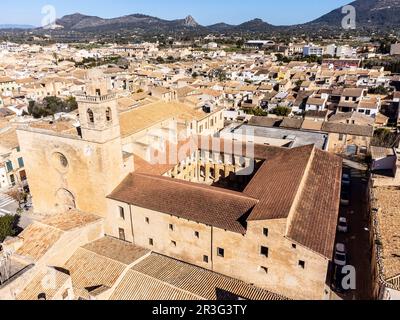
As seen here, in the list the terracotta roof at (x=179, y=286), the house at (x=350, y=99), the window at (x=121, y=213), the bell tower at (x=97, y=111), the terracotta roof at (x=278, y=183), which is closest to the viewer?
the terracotta roof at (x=179, y=286)

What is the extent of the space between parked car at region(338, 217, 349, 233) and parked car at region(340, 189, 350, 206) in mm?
3889

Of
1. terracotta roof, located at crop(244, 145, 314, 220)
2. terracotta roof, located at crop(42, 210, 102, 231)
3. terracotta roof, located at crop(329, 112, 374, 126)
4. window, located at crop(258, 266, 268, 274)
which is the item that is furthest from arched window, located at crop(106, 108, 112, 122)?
terracotta roof, located at crop(329, 112, 374, 126)

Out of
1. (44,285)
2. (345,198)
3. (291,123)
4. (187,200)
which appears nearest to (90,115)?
(187,200)

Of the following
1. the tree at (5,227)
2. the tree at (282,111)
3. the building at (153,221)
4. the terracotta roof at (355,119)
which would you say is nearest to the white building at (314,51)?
the tree at (282,111)

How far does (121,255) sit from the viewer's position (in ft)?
77.4

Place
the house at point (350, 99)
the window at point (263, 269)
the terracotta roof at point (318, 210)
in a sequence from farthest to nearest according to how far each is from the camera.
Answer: the house at point (350, 99) → the window at point (263, 269) → the terracotta roof at point (318, 210)

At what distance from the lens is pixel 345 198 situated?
36469 mm

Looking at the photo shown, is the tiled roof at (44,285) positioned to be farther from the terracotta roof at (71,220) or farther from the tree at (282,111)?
the tree at (282,111)

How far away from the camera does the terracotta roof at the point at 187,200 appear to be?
23.8m

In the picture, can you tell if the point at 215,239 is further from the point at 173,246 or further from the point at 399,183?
the point at 399,183

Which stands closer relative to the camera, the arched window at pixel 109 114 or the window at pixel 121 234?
the arched window at pixel 109 114

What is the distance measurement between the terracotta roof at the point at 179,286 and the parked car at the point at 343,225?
1213cm

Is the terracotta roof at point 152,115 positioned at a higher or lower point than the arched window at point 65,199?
higher

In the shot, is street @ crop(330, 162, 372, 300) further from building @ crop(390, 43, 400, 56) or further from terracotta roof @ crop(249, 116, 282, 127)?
building @ crop(390, 43, 400, 56)
